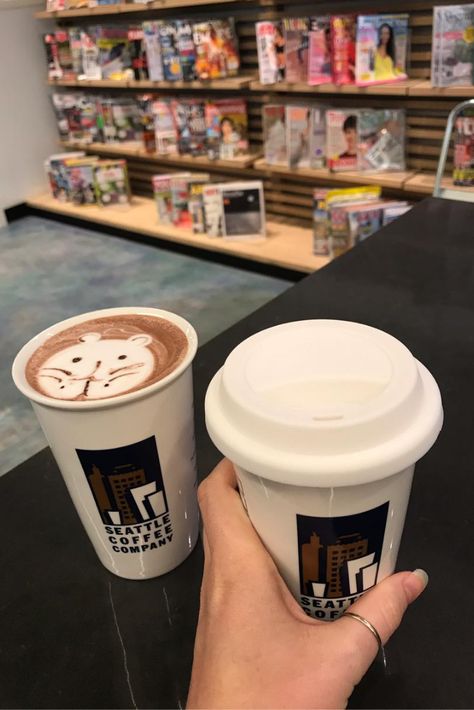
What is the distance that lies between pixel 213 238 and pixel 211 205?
0.21 meters

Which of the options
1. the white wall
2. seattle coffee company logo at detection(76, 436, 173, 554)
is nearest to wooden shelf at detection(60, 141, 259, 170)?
the white wall

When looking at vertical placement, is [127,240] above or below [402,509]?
below

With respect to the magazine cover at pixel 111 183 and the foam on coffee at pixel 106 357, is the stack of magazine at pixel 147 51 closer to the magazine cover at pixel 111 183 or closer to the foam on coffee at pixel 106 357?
the magazine cover at pixel 111 183

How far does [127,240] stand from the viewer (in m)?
4.43

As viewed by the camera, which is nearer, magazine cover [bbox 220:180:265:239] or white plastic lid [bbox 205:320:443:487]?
white plastic lid [bbox 205:320:443:487]

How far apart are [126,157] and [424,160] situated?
2.61m

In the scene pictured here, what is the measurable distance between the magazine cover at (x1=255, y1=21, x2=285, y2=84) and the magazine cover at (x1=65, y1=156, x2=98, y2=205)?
177 cm

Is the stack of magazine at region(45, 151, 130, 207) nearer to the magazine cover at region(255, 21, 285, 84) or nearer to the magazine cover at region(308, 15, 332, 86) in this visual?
the magazine cover at region(255, 21, 285, 84)

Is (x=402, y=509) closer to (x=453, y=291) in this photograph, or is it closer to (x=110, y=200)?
(x=453, y=291)

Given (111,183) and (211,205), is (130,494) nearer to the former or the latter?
(211,205)

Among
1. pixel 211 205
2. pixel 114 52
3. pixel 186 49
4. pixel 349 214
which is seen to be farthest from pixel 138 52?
pixel 349 214

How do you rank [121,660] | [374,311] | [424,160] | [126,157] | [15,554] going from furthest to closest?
[126,157] < [424,160] < [374,311] < [15,554] < [121,660]

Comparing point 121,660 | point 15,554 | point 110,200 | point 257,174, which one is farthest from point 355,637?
point 110,200

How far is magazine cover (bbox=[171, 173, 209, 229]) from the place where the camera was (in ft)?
13.2
